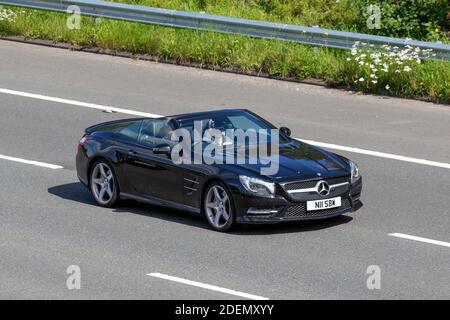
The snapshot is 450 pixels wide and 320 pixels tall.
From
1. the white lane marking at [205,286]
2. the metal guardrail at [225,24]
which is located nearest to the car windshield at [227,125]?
the white lane marking at [205,286]

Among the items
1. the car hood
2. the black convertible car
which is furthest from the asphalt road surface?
the car hood

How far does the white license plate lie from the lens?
52.4ft

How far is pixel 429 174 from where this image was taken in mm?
18906

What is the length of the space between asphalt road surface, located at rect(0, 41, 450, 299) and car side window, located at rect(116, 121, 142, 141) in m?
0.94

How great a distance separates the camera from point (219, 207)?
16219 mm

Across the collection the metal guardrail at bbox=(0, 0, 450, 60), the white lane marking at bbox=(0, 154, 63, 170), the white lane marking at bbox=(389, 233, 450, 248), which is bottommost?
the white lane marking at bbox=(0, 154, 63, 170)

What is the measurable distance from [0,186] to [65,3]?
9.49 metres

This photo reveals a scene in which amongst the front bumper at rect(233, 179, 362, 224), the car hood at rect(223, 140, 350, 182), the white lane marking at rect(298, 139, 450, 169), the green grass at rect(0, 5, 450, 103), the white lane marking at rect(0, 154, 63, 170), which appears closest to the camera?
the front bumper at rect(233, 179, 362, 224)

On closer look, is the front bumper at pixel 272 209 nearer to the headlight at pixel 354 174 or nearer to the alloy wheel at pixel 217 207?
the alloy wheel at pixel 217 207

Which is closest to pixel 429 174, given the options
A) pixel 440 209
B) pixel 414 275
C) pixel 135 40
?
pixel 440 209

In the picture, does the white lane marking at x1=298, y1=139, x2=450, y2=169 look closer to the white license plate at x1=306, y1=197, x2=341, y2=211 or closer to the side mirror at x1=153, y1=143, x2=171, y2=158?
the white license plate at x1=306, y1=197, x2=341, y2=211

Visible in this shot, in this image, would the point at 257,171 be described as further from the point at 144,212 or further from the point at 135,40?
Result: the point at 135,40

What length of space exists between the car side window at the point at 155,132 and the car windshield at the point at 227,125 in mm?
217

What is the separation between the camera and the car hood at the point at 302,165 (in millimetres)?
16078
